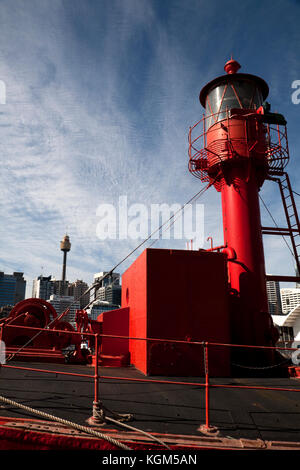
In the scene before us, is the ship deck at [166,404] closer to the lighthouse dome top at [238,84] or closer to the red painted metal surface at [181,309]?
the red painted metal surface at [181,309]

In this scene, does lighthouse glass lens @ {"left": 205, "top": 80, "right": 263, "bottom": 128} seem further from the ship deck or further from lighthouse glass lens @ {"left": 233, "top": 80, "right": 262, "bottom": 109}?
the ship deck

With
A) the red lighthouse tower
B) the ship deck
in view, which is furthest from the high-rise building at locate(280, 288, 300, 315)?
the ship deck

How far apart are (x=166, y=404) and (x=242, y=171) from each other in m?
6.89

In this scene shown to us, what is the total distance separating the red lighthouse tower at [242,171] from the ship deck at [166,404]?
2.29 meters

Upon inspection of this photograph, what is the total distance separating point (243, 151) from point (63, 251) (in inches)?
7614

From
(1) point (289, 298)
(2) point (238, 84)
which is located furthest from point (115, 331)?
(1) point (289, 298)

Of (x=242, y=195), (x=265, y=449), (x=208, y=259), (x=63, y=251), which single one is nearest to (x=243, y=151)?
(x=242, y=195)

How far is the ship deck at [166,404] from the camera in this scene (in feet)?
13.3

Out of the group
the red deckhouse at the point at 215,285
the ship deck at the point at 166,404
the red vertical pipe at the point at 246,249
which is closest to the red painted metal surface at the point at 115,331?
the red deckhouse at the point at 215,285

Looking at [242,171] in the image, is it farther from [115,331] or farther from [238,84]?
[115,331]

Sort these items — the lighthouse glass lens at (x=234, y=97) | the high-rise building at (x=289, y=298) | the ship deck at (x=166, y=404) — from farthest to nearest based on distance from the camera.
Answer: the high-rise building at (x=289, y=298), the lighthouse glass lens at (x=234, y=97), the ship deck at (x=166, y=404)

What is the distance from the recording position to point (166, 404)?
5016 millimetres

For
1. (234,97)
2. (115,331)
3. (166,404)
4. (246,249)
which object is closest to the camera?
(166,404)

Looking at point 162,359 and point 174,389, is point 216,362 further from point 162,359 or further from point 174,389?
point 174,389
